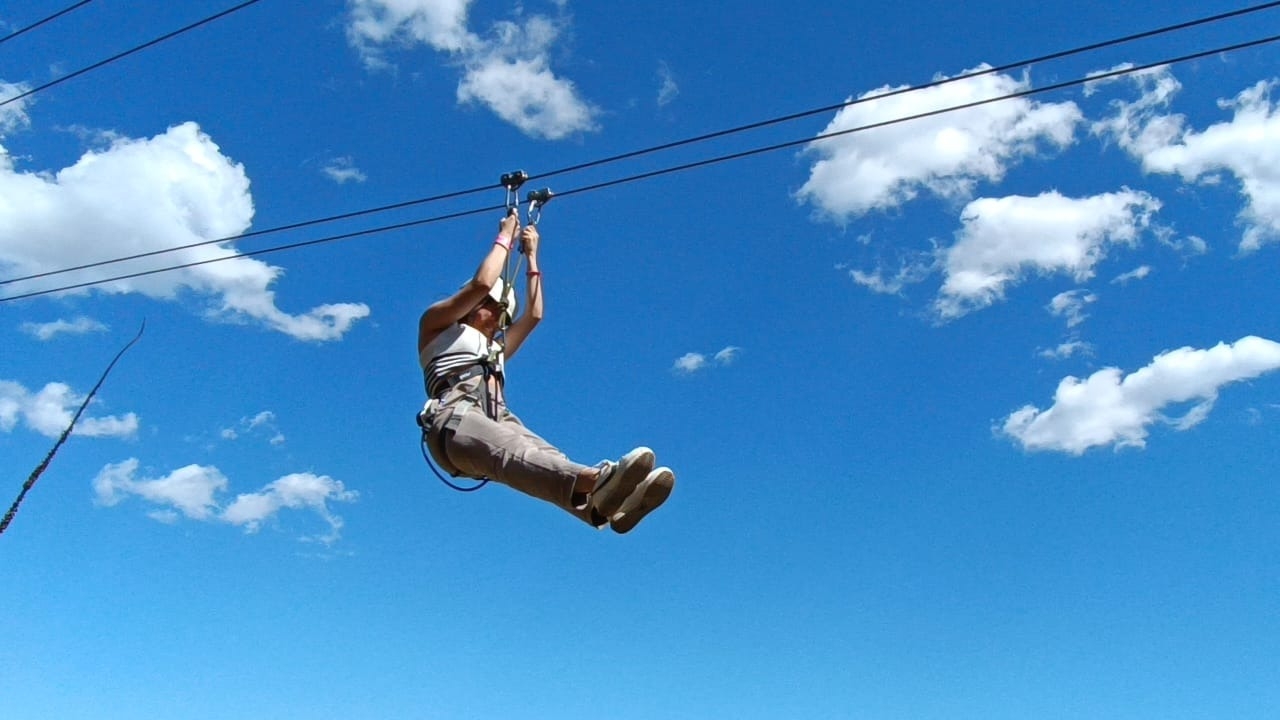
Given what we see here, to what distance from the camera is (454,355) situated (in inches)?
212

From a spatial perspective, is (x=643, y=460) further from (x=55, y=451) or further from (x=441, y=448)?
(x=55, y=451)

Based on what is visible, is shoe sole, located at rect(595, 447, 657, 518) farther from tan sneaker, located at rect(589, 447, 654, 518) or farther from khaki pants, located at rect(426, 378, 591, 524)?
khaki pants, located at rect(426, 378, 591, 524)

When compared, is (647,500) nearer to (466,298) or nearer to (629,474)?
(629,474)

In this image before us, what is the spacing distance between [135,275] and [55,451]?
3.24 metres

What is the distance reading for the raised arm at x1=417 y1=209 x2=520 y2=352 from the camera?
17.5 feet

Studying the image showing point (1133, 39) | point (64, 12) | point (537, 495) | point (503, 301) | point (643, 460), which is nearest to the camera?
point (643, 460)

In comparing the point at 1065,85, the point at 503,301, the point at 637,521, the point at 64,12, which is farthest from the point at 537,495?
the point at 64,12

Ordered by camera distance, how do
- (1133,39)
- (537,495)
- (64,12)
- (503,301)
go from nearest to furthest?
(537,495), (1133,39), (503,301), (64,12)

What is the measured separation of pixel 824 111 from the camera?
19.4 feet

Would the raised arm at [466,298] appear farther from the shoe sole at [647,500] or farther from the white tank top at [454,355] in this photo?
the shoe sole at [647,500]

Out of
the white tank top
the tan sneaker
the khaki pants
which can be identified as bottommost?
the tan sneaker

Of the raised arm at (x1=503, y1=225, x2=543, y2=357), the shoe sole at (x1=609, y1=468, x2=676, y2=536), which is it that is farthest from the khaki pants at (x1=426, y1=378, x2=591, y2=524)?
the raised arm at (x1=503, y1=225, x2=543, y2=357)

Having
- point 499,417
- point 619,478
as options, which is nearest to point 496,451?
point 499,417

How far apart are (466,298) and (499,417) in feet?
2.04
